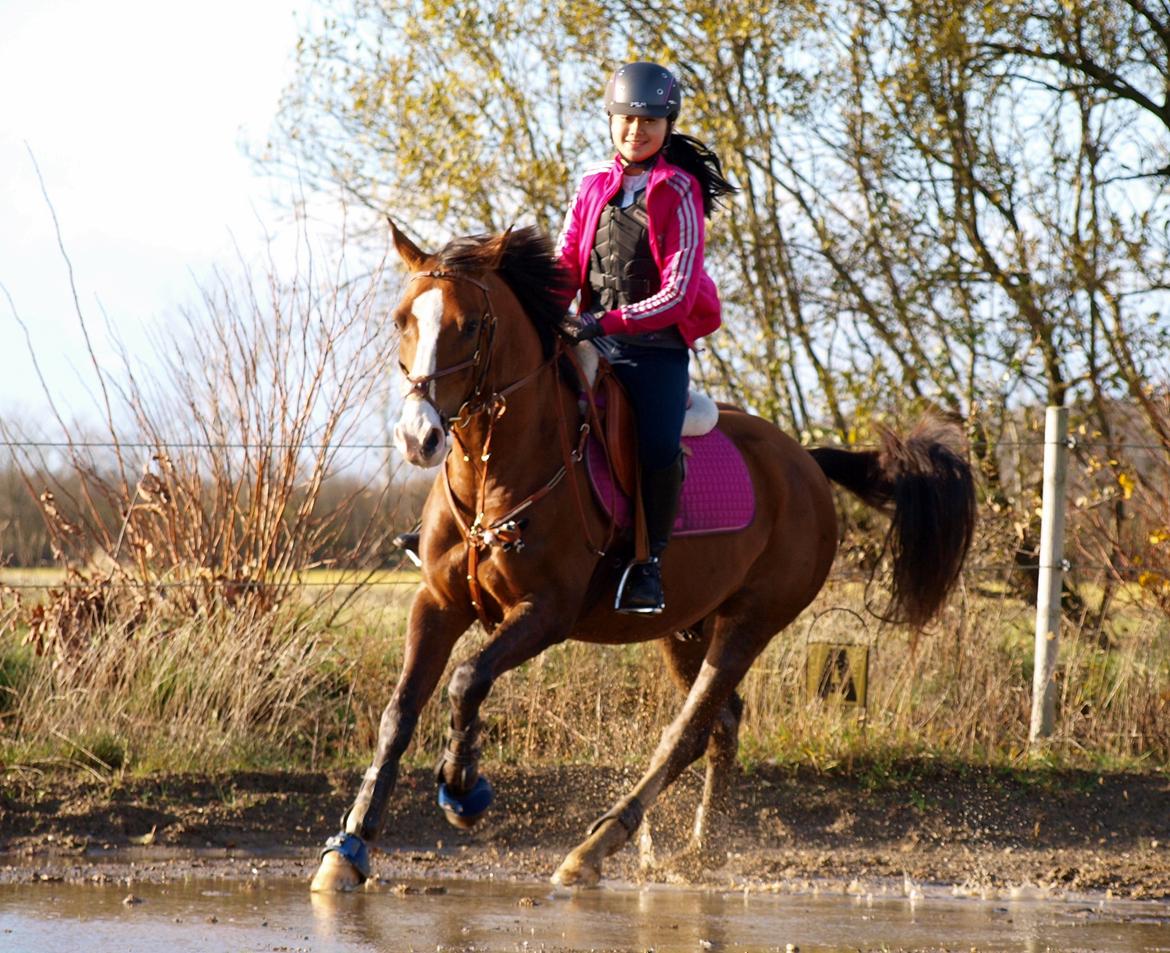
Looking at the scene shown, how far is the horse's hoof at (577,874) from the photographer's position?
18.3 feet

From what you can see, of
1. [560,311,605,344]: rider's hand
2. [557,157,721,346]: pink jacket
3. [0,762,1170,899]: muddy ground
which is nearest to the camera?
[560,311,605,344]: rider's hand

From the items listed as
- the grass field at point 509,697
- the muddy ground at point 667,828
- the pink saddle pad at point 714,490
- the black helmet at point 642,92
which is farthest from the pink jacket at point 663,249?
the grass field at point 509,697

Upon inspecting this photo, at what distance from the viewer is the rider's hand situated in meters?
5.29

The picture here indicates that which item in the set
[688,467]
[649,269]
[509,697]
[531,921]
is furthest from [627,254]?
[509,697]

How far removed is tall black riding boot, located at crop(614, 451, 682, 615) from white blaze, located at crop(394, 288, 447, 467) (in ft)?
3.93

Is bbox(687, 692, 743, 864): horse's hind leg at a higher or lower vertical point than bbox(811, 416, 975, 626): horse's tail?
lower

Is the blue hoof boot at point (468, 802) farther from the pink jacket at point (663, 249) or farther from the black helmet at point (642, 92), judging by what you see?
the black helmet at point (642, 92)

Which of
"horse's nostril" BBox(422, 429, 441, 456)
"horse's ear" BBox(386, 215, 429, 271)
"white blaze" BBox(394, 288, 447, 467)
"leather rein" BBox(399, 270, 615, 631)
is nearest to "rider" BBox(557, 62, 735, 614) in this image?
"leather rein" BBox(399, 270, 615, 631)

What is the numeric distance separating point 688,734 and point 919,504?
1.69 meters

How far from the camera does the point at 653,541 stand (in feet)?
18.3

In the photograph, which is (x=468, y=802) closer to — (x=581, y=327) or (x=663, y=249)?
(x=581, y=327)

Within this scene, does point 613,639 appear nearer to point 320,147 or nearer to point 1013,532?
point 1013,532

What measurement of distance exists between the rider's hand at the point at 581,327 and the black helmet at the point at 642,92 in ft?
2.55

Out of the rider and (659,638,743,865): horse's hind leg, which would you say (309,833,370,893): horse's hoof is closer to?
the rider
